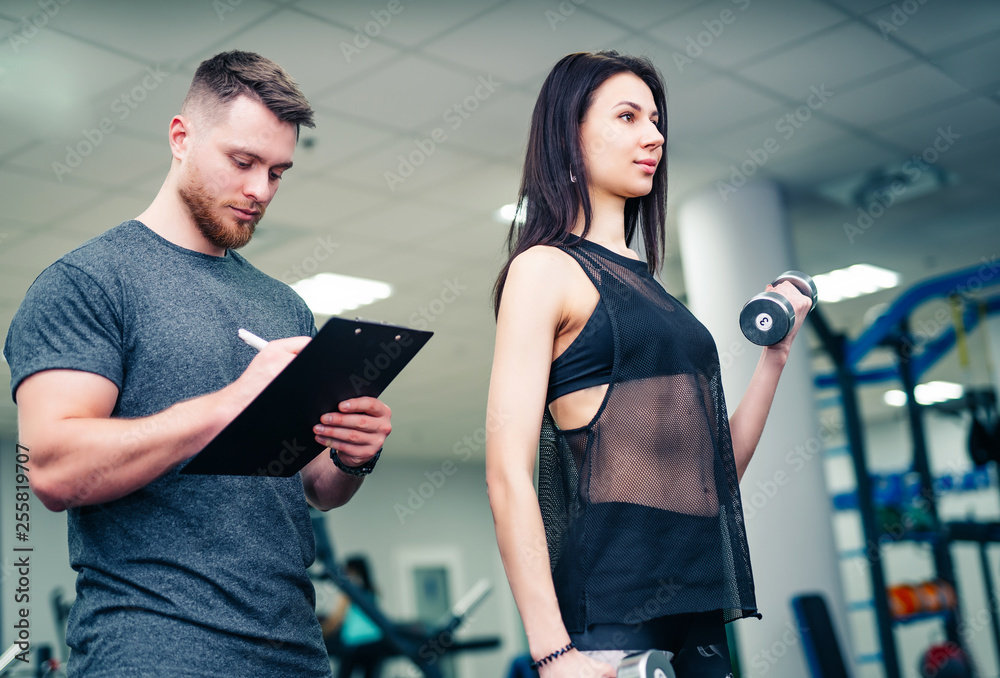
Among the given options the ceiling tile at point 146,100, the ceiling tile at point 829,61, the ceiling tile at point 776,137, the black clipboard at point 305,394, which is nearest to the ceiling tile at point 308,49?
the ceiling tile at point 146,100

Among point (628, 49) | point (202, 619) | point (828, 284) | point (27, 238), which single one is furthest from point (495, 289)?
point (828, 284)

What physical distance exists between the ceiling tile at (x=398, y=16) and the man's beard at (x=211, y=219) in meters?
2.23

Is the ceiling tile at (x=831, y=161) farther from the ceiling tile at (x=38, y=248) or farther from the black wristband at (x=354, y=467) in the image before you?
the black wristband at (x=354, y=467)

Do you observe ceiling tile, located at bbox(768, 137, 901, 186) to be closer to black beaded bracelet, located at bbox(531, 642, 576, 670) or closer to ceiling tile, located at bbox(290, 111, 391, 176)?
ceiling tile, located at bbox(290, 111, 391, 176)

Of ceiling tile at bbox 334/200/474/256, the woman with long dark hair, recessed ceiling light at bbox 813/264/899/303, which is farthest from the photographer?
recessed ceiling light at bbox 813/264/899/303

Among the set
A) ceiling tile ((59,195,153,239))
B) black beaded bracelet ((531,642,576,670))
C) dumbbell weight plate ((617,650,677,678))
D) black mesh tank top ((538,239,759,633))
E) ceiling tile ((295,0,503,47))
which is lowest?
dumbbell weight plate ((617,650,677,678))

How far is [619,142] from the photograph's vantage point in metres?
1.36

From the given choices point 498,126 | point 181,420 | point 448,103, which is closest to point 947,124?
point 498,126

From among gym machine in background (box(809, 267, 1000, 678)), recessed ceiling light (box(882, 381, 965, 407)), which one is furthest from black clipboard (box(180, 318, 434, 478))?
recessed ceiling light (box(882, 381, 965, 407))

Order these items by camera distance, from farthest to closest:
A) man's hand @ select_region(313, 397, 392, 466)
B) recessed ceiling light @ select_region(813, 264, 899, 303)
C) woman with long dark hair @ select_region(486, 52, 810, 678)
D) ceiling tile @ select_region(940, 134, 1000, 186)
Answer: recessed ceiling light @ select_region(813, 264, 899, 303)
ceiling tile @ select_region(940, 134, 1000, 186)
man's hand @ select_region(313, 397, 392, 466)
woman with long dark hair @ select_region(486, 52, 810, 678)

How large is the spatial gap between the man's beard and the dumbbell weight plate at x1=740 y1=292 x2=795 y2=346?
2.50 ft

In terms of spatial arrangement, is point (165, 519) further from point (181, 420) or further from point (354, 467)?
point (354, 467)

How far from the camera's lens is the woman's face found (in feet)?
4.45

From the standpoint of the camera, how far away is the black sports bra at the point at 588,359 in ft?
3.96
